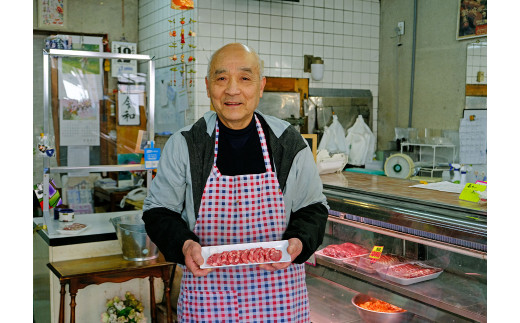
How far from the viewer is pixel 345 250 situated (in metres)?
3.29

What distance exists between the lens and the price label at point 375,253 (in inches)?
122

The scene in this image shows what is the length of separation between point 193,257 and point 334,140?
506cm

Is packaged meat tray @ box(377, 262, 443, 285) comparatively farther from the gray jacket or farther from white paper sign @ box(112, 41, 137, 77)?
white paper sign @ box(112, 41, 137, 77)

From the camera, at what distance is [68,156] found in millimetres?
4367

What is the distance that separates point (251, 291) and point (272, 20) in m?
5.00

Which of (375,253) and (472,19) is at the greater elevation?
(472,19)

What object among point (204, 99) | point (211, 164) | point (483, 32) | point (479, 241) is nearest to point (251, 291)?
point (211, 164)

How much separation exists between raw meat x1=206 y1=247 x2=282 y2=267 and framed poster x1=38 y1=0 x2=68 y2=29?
6142 millimetres

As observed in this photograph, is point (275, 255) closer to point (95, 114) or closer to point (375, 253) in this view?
point (375, 253)

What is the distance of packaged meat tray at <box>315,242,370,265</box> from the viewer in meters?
3.21

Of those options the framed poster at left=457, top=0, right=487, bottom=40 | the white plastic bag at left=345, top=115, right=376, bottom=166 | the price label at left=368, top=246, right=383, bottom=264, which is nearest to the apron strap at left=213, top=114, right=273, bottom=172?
the price label at left=368, top=246, right=383, bottom=264

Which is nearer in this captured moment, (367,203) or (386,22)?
(367,203)

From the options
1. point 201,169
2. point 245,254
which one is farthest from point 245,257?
point 201,169

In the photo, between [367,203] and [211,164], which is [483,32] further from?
[211,164]
